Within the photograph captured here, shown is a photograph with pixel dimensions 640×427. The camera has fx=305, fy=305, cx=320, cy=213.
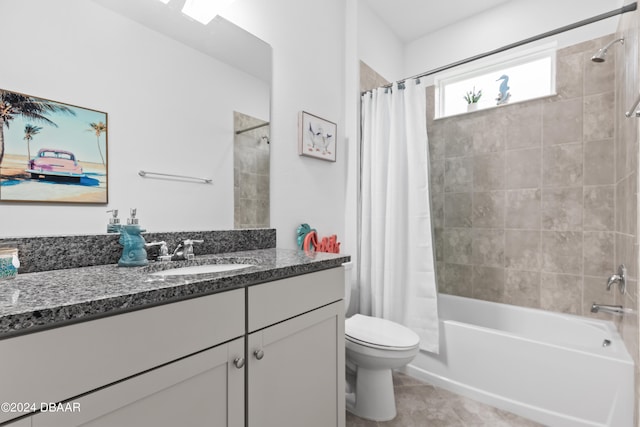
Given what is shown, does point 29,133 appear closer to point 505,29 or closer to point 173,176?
point 173,176

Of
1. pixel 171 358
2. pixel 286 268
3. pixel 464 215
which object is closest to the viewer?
pixel 171 358

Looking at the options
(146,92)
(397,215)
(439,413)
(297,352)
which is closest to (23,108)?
(146,92)

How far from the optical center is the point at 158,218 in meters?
1.21

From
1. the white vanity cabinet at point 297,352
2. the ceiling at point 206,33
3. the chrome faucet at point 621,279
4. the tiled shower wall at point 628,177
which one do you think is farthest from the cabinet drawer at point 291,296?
the chrome faucet at point 621,279

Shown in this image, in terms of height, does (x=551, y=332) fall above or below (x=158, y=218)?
below

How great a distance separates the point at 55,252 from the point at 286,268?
2.35ft

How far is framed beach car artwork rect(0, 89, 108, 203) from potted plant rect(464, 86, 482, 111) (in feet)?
8.75

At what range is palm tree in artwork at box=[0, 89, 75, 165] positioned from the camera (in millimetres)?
875

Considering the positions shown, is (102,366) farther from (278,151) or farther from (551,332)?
(551,332)

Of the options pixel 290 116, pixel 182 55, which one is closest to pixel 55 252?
pixel 182 55

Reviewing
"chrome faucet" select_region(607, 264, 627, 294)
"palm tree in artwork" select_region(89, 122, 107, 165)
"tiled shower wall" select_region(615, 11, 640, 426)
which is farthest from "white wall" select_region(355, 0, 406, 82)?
"chrome faucet" select_region(607, 264, 627, 294)

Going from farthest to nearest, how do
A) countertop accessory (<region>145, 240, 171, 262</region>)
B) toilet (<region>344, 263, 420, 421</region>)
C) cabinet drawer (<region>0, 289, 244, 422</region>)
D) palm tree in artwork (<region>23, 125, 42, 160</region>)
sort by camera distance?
toilet (<region>344, 263, 420, 421</region>) < countertop accessory (<region>145, 240, 171, 262</region>) < palm tree in artwork (<region>23, 125, 42, 160</region>) < cabinet drawer (<region>0, 289, 244, 422</region>)

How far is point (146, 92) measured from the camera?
3.90 ft

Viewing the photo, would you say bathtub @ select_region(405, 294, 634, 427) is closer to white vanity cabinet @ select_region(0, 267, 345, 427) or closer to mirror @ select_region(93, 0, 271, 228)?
white vanity cabinet @ select_region(0, 267, 345, 427)
